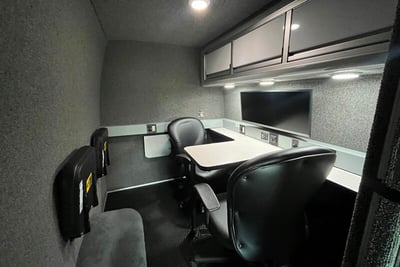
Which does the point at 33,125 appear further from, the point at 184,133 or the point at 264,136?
the point at 264,136

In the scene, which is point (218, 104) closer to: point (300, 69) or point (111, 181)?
point (300, 69)

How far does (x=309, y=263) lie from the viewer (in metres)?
1.37

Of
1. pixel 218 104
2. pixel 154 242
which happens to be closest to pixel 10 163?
pixel 154 242

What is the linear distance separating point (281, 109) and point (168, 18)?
4.49 ft

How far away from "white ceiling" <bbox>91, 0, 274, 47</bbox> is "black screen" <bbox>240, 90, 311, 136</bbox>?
2.54 feet

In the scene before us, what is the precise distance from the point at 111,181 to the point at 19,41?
7.72 ft

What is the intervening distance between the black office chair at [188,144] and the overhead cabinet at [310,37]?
91 centimetres

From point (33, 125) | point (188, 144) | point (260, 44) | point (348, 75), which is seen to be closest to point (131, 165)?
point (188, 144)

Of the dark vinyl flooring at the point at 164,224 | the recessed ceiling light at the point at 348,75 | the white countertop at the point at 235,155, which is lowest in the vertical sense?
the dark vinyl flooring at the point at 164,224

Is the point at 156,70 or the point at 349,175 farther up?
the point at 156,70

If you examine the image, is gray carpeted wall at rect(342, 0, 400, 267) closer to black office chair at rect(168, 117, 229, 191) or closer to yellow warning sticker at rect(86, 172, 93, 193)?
yellow warning sticker at rect(86, 172, 93, 193)

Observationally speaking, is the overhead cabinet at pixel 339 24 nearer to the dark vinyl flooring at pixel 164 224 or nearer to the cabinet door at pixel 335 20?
the cabinet door at pixel 335 20

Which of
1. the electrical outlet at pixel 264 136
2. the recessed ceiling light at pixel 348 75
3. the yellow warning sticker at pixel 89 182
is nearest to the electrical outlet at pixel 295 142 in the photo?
the electrical outlet at pixel 264 136

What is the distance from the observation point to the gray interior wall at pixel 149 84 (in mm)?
2223
